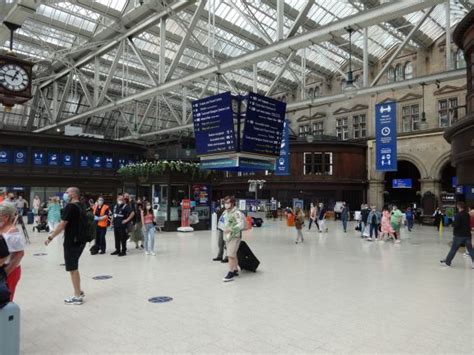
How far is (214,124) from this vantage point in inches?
422

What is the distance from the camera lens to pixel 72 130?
92.9 feet

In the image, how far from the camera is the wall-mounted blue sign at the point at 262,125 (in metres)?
10.3

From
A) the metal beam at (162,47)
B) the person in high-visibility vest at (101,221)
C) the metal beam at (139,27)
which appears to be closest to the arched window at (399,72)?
the metal beam at (139,27)

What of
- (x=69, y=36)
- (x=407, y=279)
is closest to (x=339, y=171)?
(x=69, y=36)

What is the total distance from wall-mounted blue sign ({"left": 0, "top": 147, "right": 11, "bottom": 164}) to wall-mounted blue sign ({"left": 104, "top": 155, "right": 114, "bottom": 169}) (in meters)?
6.65

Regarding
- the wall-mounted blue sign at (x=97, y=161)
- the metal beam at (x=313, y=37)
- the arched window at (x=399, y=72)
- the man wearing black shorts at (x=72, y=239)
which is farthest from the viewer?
the arched window at (x=399, y=72)

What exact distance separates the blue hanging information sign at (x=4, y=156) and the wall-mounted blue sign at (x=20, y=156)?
37 centimetres

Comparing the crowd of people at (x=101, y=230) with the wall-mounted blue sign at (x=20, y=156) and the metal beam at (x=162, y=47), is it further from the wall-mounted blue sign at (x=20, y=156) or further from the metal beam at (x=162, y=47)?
the wall-mounted blue sign at (x=20, y=156)

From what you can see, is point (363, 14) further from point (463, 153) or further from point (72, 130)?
point (72, 130)

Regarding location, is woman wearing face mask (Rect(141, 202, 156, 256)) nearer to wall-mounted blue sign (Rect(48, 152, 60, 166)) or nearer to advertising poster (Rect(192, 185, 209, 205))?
advertising poster (Rect(192, 185, 209, 205))

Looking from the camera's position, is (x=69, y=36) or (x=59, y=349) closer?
(x=59, y=349)

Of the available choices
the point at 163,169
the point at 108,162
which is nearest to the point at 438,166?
the point at 163,169

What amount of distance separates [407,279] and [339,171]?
2471 centimetres

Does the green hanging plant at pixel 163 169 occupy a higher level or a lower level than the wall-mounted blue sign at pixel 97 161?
lower
